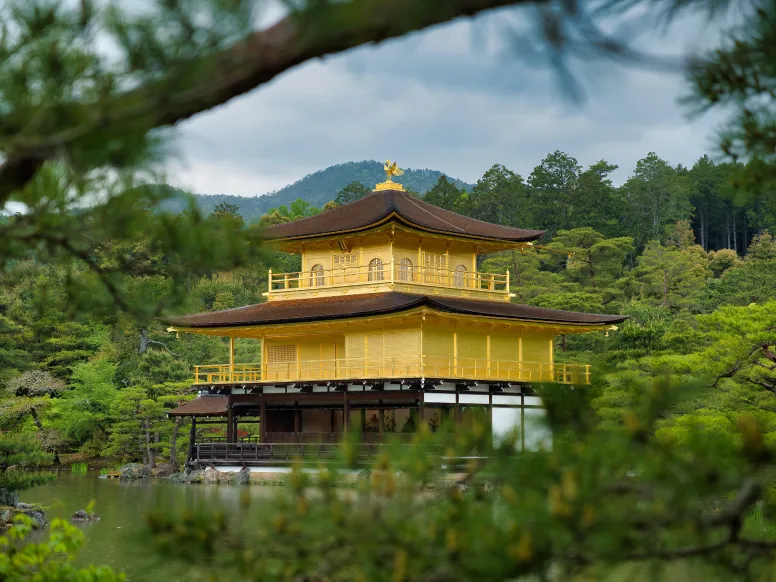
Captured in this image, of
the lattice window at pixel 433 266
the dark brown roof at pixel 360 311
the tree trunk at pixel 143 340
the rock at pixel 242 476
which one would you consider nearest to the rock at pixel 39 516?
the dark brown roof at pixel 360 311

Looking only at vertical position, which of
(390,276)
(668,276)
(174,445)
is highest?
(668,276)

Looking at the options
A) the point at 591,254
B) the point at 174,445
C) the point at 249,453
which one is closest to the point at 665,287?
the point at 591,254

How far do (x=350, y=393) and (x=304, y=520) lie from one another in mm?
19092

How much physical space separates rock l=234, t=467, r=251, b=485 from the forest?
13.0ft

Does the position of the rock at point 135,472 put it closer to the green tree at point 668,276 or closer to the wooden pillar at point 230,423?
the wooden pillar at point 230,423

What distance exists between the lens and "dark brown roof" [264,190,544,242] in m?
23.3

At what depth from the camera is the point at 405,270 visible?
23.6 m

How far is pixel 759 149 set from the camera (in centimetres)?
471

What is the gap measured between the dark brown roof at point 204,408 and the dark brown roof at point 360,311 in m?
2.33

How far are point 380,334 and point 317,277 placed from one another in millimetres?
3115

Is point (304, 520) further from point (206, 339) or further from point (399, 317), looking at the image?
point (206, 339)

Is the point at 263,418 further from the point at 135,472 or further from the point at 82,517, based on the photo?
the point at 82,517

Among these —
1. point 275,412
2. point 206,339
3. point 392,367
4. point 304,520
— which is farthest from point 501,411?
point 304,520

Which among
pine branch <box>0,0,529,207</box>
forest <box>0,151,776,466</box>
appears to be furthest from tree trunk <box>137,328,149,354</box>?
pine branch <box>0,0,529,207</box>
